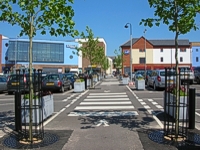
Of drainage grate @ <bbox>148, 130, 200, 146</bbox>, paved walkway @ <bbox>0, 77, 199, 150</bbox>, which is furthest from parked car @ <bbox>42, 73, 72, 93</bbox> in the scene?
drainage grate @ <bbox>148, 130, 200, 146</bbox>

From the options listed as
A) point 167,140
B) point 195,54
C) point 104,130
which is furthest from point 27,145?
point 195,54

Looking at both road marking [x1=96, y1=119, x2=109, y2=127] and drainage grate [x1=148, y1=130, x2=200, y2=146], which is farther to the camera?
road marking [x1=96, y1=119, x2=109, y2=127]

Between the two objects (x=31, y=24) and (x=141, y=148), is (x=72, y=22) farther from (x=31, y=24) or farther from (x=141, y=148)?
(x=141, y=148)

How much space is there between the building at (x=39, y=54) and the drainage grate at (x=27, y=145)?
79810 mm

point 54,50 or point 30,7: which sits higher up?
point 54,50

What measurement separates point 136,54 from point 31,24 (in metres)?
73.6

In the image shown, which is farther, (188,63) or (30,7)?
(188,63)

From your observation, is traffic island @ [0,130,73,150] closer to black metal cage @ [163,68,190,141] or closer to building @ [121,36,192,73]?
black metal cage @ [163,68,190,141]

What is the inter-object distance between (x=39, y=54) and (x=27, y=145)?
89282 millimetres

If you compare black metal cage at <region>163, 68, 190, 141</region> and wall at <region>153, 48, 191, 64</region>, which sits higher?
wall at <region>153, 48, 191, 64</region>

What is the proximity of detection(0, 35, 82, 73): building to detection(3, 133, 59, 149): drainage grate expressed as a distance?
79810 millimetres

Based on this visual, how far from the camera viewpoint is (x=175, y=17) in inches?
243

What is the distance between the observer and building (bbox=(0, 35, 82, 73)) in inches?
3393

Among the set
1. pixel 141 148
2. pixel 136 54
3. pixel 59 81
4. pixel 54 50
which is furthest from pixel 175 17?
pixel 54 50
